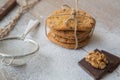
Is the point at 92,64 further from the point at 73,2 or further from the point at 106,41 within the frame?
the point at 73,2

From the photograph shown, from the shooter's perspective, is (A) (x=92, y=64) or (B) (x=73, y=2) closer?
(A) (x=92, y=64)

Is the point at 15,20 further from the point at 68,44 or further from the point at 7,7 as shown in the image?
the point at 68,44

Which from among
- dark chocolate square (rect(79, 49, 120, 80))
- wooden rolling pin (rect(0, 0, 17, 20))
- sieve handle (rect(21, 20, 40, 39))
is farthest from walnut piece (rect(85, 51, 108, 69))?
wooden rolling pin (rect(0, 0, 17, 20))

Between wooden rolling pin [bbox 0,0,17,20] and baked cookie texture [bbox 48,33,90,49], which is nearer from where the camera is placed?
baked cookie texture [bbox 48,33,90,49]

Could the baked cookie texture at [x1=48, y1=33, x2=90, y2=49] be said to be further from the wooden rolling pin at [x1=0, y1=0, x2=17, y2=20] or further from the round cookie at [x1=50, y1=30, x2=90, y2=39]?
the wooden rolling pin at [x1=0, y1=0, x2=17, y2=20]

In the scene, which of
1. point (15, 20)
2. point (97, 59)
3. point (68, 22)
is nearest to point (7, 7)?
point (15, 20)

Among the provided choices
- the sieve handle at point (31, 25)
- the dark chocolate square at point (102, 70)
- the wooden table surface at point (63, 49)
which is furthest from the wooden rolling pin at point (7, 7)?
the dark chocolate square at point (102, 70)

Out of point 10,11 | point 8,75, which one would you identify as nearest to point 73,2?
point 10,11
